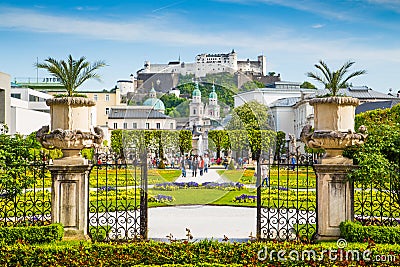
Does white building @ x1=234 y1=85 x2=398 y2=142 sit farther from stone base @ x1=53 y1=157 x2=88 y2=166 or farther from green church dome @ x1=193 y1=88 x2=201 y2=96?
stone base @ x1=53 y1=157 x2=88 y2=166

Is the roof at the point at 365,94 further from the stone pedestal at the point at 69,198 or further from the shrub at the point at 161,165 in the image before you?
the stone pedestal at the point at 69,198

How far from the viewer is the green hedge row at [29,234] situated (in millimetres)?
8703

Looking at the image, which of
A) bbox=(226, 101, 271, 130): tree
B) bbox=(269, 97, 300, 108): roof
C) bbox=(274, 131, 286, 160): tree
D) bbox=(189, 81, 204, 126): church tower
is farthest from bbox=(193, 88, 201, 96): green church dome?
bbox=(269, 97, 300, 108): roof

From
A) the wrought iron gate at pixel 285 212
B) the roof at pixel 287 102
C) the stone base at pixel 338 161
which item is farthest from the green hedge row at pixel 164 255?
the roof at pixel 287 102

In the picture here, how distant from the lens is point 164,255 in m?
7.80

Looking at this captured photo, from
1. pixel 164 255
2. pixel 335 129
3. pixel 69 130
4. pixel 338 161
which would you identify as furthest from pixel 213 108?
pixel 164 255

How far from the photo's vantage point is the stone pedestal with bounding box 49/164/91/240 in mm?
9297

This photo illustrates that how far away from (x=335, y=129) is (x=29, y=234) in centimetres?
544

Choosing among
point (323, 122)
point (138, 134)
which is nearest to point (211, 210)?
point (138, 134)

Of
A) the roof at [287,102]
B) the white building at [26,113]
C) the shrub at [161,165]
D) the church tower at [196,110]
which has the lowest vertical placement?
the shrub at [161,165]

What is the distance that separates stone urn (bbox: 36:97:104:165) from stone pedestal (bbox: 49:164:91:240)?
6.3 inches

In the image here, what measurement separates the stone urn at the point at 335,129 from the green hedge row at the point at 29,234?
470cm

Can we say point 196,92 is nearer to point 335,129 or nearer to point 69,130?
point 69,130

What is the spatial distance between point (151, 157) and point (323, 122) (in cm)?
410
